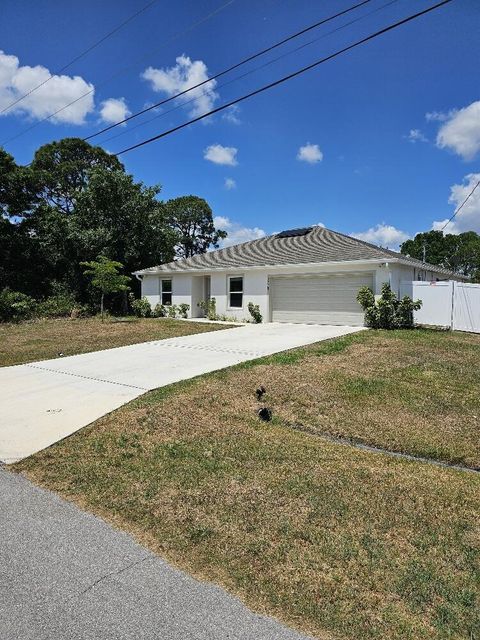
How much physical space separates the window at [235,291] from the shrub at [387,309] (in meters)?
5.76

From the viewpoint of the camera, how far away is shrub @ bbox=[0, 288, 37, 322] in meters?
20.3

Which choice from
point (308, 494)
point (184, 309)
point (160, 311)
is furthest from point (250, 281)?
point (308, 494)

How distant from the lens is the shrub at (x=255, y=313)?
18.0m

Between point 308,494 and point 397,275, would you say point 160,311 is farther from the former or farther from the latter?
point 308,494

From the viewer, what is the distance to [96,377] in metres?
8.05

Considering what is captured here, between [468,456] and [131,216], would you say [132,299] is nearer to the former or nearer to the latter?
[131,216]

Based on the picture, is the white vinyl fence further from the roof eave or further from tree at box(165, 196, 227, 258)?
tree at box(165, 196, 227, 258)

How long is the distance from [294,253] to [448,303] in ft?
20.6

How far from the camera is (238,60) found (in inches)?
327

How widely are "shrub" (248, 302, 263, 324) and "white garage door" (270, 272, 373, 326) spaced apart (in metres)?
0.60

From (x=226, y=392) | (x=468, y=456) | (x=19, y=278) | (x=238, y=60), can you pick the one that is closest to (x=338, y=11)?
(x=238, y=60)

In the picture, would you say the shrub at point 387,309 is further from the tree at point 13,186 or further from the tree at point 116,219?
the tree at point 13,186

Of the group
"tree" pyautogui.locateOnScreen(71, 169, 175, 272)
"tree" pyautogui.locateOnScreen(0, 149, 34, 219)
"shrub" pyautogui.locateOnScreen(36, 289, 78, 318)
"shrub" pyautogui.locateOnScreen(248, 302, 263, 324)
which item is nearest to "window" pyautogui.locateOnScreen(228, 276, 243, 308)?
"shrub" pyautogui.locateOnScreen(248, 302, 263, 324)

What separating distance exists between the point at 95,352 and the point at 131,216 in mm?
14775
